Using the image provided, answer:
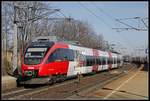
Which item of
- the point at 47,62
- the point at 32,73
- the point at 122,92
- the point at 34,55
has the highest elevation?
the point at 34,55

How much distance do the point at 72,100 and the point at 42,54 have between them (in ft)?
34.5

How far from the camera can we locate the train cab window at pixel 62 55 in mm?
28334

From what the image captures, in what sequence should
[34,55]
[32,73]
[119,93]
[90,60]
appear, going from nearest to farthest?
[119,93], [32,73], [34,55], [90,60]

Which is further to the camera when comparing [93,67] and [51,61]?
[93,67]

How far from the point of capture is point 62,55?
98.9 ft

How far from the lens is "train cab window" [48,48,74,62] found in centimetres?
2833

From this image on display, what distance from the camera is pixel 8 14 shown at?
4697cm

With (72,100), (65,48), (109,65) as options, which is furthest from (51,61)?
(109,65)

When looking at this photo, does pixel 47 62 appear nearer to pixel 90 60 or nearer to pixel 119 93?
pixel 119 93

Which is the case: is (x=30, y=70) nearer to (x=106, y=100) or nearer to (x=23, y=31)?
(x=106, y=100)

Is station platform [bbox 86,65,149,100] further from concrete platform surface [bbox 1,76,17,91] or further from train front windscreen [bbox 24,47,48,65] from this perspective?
concrete platform surface [bbox 1,76,17,91]

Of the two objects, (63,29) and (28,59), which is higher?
(63,29)

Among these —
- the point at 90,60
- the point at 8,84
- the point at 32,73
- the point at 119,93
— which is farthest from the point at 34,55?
the point at 90,60

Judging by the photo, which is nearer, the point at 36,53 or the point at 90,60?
the point at 36,53
